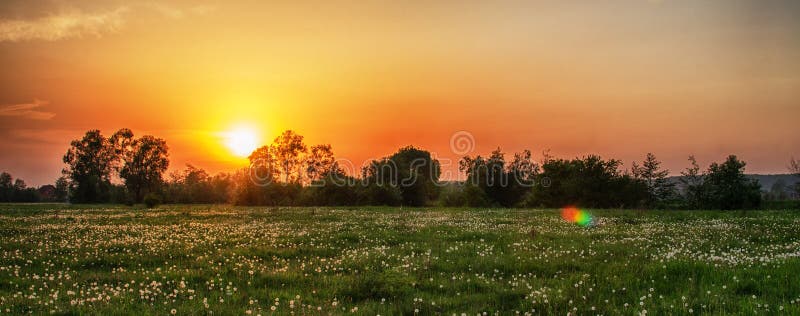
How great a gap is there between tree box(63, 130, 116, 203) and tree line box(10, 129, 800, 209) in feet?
0.64

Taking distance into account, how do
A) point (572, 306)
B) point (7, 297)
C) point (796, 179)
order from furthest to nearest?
1. point (796, 179)
2. point (7, 297)
3. point (572, 306)

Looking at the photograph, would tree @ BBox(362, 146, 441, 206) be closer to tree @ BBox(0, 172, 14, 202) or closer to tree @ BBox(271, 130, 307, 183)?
tree @ BBox(271, 130, 307, 183)

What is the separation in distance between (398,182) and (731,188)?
2186 inches

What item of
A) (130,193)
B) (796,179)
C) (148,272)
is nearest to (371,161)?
(130,193)

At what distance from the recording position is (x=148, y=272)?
36.4ft

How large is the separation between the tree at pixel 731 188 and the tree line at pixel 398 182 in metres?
0.09

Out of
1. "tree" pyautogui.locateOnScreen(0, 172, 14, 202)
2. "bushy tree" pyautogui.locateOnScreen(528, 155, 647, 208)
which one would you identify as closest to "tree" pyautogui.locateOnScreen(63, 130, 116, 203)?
"tree" pyautogui.locateOnScreen(0, 172, 14, 202)

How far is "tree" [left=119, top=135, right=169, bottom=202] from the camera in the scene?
103 m

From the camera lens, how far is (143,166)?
10375cm

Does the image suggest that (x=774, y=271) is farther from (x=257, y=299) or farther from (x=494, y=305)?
(x=257, y=299)

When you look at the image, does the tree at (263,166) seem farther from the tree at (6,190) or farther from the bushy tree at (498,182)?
the tree at (6,190)

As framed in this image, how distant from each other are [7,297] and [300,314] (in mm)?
5922

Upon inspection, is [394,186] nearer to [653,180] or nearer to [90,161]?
[653,180]

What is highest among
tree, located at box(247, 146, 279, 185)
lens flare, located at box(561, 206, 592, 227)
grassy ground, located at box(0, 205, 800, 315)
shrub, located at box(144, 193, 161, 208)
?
tree, located at box(247, 146, 279, 185)
